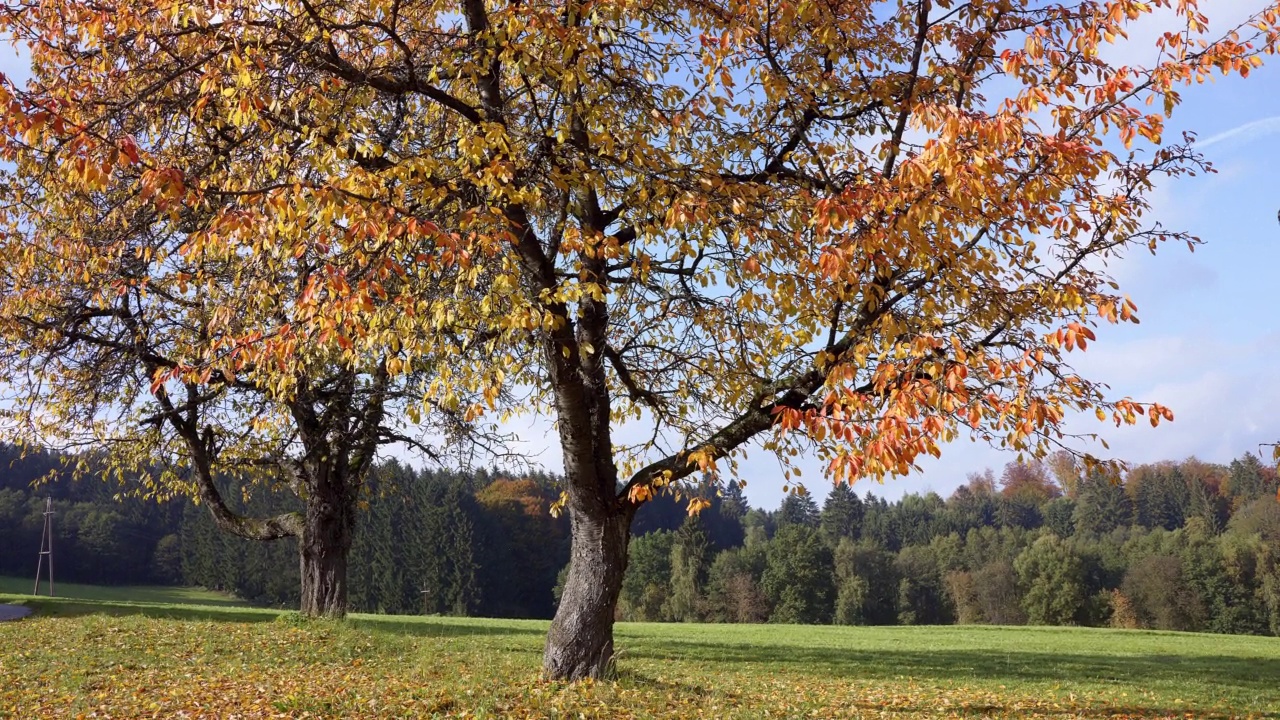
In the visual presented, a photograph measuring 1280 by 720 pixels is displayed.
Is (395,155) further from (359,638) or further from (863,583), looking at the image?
(863,583)

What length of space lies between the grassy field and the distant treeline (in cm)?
4333

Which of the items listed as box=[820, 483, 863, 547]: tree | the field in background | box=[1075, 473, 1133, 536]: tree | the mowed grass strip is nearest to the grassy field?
the mowed grass strip

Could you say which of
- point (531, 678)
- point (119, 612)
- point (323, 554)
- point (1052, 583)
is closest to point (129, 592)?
point (119, 612)

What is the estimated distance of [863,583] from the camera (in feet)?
222

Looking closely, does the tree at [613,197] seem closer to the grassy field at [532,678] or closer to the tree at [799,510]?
the grassy field at [532,678]

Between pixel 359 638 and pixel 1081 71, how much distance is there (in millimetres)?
12571

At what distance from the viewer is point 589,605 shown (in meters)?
10.1

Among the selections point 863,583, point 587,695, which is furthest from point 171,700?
point 863,583

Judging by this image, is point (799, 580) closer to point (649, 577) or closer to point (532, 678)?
point (649, 577)

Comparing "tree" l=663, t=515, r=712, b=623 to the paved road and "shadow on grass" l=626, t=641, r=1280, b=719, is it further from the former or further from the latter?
the paved road

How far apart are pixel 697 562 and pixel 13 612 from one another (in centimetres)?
5212

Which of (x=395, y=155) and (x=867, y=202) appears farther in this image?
(x=395, y=155)

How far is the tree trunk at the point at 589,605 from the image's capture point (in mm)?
10070

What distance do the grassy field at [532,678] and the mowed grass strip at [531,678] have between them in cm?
3
